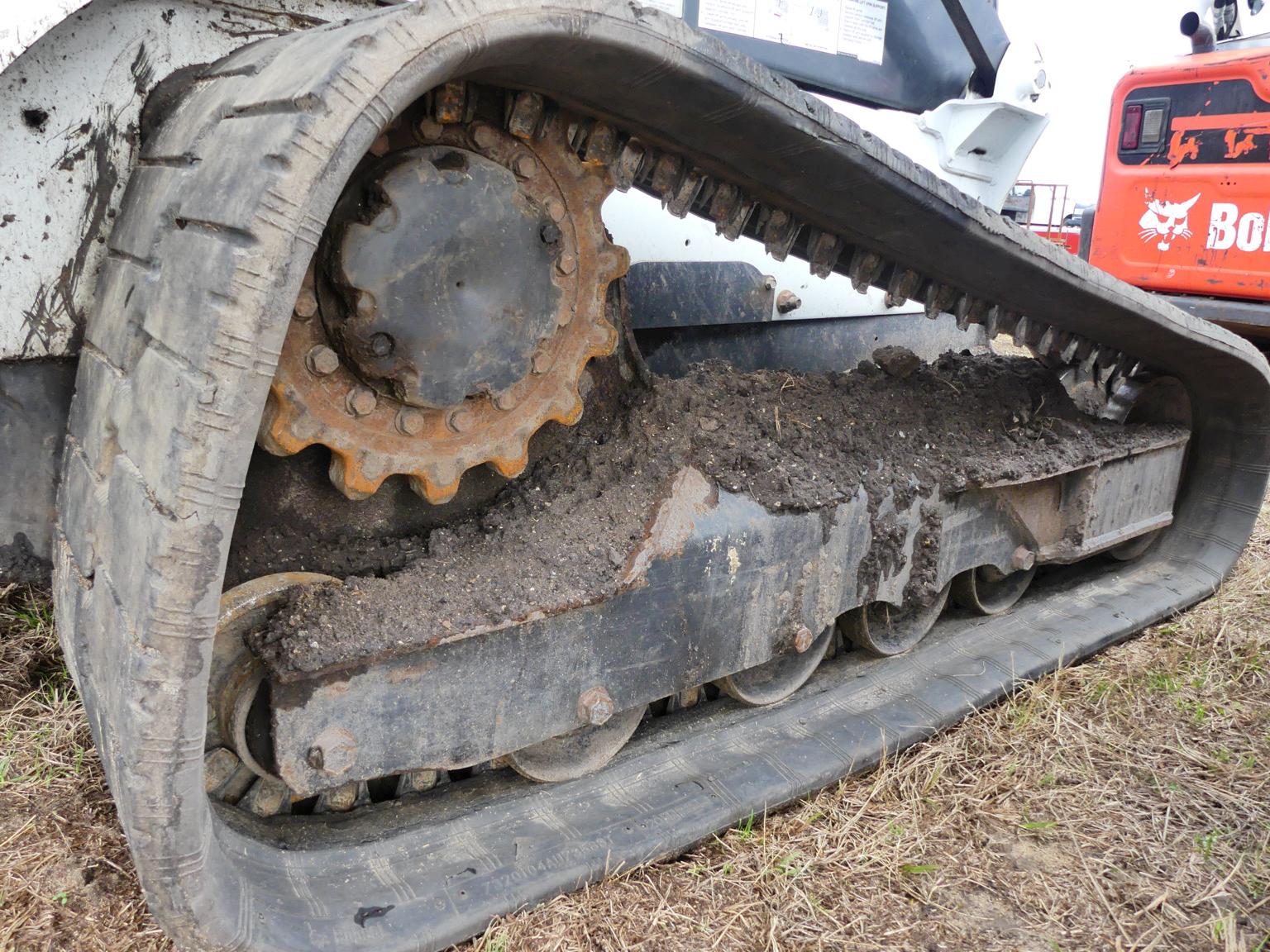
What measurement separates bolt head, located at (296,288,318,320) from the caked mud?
0.35 metres

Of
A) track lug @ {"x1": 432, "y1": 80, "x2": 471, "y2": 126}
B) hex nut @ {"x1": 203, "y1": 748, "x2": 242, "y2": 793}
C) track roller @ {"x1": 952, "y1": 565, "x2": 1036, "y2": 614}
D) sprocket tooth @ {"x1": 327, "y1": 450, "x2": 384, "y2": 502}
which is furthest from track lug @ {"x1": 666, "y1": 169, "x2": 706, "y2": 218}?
track roller @ {"x1": 952, "y1": 565, "x2": 1036, "y2": 614}

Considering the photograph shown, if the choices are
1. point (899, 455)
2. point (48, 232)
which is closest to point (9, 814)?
point (48, 232)

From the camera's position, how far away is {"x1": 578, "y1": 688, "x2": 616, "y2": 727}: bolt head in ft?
5.02

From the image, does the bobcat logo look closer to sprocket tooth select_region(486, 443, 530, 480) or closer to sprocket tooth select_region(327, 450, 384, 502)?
sprocket tooth select_region(486, 443, 530, 480)

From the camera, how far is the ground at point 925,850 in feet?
4.64

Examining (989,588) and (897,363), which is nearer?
(897,363)

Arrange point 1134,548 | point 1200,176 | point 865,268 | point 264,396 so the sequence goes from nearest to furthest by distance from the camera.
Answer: point 264,396
point 865,268
point 1134,548
point 1200,176

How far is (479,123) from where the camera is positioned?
1.27 m

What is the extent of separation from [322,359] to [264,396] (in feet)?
0.81

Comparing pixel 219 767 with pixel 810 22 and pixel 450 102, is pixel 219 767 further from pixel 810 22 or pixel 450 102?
pixel 810 22

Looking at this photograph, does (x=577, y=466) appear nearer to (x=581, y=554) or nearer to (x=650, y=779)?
(x=581, y=554)

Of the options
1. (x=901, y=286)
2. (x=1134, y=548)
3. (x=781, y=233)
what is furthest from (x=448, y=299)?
(x=1134, y=548)

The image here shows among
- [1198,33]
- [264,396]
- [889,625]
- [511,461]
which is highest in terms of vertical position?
[1198,33]

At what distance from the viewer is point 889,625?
2139 millimetres
